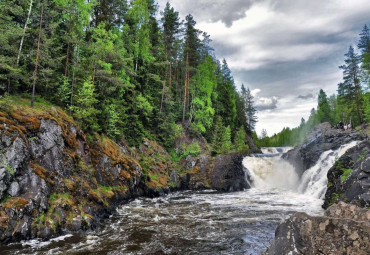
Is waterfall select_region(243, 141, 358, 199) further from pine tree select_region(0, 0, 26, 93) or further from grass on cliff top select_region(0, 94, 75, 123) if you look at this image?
pine tree select_region(0, 0, 26, 93)

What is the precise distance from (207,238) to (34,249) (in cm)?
759

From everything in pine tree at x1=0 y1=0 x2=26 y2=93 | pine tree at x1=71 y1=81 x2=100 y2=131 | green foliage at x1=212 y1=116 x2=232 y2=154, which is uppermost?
pine tree at x1=0 y1=0 x2=26 y2=93

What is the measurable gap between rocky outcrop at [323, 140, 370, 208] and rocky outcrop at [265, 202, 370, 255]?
7367 millimetres

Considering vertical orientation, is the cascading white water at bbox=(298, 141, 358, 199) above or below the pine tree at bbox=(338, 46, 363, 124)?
below

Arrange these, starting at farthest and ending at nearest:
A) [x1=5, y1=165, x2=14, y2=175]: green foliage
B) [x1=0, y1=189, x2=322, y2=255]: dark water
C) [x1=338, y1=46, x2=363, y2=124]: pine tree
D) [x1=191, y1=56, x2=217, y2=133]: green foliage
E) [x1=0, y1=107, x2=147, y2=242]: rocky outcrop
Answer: [x1=338, y1=46, x2=363, y2=124]: pine tree, [x1=191, y1=56, x2=217, y2=133]: green foliage, [x1=5, y1=165, x2=14, y2=175]: green foliage, [x1=0, y1=107, x2=147, y2=242]: rocky outcrop, [x1=0, y1=189, x2=322, y2=255]: dark water

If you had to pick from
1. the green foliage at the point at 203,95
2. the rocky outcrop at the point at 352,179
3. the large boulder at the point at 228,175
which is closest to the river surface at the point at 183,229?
the rocky outcrop at the point at 352,179

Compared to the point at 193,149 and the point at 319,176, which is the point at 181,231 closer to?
the point at 319,176

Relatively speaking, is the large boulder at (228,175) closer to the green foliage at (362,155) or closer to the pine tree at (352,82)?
the green foliage at (362,155)

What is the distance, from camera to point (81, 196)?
14.1 m

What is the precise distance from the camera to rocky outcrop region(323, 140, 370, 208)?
39.0 ft

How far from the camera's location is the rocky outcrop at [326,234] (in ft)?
15.7

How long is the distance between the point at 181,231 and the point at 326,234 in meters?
8.99

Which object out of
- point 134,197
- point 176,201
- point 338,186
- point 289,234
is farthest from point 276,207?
point 289,234

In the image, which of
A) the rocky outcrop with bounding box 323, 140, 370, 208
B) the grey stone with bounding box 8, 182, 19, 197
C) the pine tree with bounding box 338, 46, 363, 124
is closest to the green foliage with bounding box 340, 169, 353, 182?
the rocky outcrop with bounding box 323, 140, 370, 208
